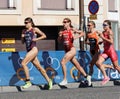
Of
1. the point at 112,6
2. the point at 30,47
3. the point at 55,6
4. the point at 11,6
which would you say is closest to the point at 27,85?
the point at 30,47

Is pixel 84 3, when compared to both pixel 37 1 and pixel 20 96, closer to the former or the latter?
pixel 37 1

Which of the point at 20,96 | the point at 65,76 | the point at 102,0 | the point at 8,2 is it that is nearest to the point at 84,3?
the point at 102,0

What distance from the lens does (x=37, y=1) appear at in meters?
24.3

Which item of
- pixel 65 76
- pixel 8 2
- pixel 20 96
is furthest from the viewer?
pixel 8 2

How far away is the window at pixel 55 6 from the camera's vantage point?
79.5 ft

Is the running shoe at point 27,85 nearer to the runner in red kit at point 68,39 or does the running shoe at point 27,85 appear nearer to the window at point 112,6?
the runner in red kit at point 68,39

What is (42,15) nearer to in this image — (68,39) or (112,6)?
(112,6)

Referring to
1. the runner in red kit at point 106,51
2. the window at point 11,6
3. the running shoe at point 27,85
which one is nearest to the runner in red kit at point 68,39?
the runner in red kit at point 106,51

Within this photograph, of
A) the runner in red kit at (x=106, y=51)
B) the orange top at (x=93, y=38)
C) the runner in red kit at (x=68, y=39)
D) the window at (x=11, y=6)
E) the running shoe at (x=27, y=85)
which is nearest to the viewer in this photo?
the running shoe at (x=27, y=85)

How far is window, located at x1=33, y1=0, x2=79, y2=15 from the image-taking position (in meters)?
24.2

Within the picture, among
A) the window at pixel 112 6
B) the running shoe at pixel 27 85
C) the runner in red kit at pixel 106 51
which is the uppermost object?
the window at pixel 112 6

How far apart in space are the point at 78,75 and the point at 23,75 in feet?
5.81

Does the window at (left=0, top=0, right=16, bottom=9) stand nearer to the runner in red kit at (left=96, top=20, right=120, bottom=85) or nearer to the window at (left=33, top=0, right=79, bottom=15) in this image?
the window at (left=33, top=0, right=79, bottom=15)

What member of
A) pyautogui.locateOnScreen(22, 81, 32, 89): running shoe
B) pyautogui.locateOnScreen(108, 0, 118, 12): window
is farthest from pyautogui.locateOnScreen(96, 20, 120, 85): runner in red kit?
pyautogui.locateOnScreen(108, 0, 118, 12): window
